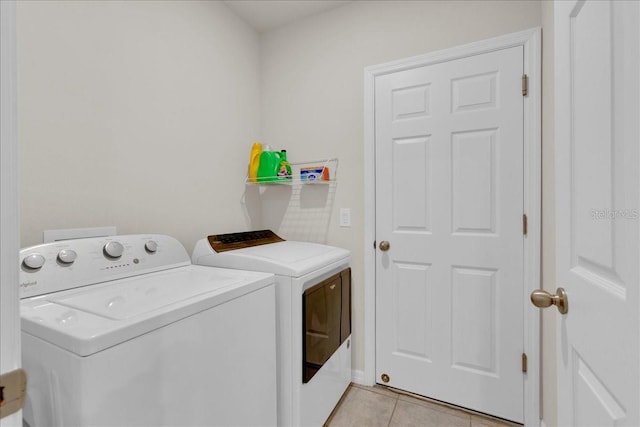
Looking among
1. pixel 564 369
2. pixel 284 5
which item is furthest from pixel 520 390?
pixel 284 5

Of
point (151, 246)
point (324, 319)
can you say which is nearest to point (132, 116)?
point (151, 246)

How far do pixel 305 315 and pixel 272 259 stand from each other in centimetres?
31

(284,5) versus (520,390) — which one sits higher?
(284,5)

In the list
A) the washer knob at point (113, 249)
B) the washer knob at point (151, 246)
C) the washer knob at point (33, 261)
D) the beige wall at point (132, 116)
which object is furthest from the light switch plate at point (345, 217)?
the washer knob at point (33, 261)

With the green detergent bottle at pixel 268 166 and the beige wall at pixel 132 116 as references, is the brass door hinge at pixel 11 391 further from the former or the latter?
the green detergent bottle at pixel 268 166

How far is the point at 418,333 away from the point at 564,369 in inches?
47.4

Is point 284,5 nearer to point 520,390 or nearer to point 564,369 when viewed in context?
point 564,369

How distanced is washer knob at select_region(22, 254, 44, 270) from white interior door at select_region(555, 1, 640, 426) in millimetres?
1564

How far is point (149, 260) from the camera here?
55.2 inches

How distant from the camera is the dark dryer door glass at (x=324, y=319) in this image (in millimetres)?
1482

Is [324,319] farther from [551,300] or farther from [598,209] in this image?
[598,209]

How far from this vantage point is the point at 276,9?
7.22 ft

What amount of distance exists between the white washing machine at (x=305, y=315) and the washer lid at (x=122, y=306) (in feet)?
0.51

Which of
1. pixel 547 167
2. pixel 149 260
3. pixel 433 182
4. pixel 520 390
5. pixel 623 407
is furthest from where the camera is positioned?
pixel 433 182
